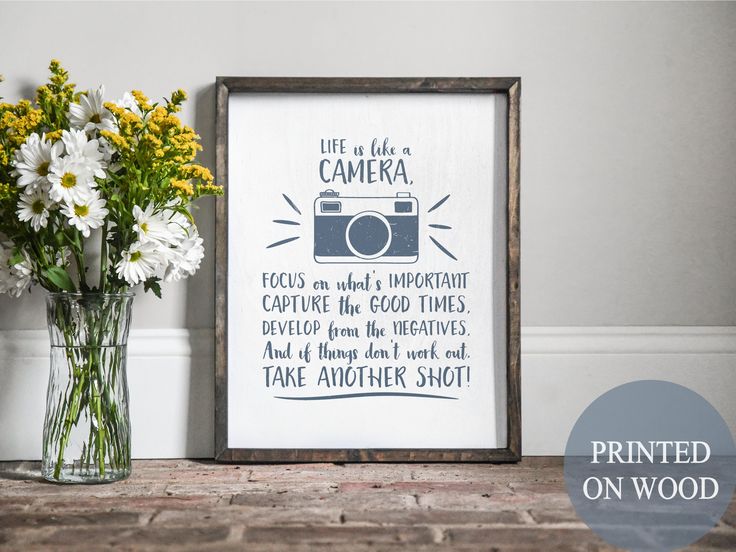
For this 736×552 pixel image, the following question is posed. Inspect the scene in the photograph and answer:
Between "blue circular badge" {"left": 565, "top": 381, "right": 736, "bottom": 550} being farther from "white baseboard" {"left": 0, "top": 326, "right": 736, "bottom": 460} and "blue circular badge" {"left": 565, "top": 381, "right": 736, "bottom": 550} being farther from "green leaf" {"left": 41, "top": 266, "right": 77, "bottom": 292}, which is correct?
"green leaf" {"left": 41, "top": 266, "right": 77, "bottom": 292}

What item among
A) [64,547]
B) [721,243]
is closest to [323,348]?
[64,547]

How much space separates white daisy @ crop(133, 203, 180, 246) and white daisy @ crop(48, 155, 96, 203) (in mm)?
94

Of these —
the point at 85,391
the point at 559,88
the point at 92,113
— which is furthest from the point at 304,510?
the point at 559,88

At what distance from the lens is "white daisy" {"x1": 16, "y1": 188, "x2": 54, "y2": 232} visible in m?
1.34

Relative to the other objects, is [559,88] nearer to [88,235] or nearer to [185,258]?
[185,258]

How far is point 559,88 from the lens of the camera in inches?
64.4

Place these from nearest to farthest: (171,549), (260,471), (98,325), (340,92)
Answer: (171,549), (98,325), (260,471), (340,92)

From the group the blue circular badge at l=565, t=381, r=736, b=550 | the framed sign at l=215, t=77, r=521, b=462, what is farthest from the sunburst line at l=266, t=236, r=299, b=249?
the blue circular badge at l=565, t=381, r=736, b=550

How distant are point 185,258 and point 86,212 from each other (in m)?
0.20

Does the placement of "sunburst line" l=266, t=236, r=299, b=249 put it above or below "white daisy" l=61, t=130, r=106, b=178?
below

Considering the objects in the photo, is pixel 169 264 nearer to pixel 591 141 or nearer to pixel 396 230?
pixel 396 230

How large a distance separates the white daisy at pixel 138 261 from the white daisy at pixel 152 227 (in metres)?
0.01

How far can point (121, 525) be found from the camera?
115 centimetres

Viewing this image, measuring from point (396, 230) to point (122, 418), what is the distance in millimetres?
665
